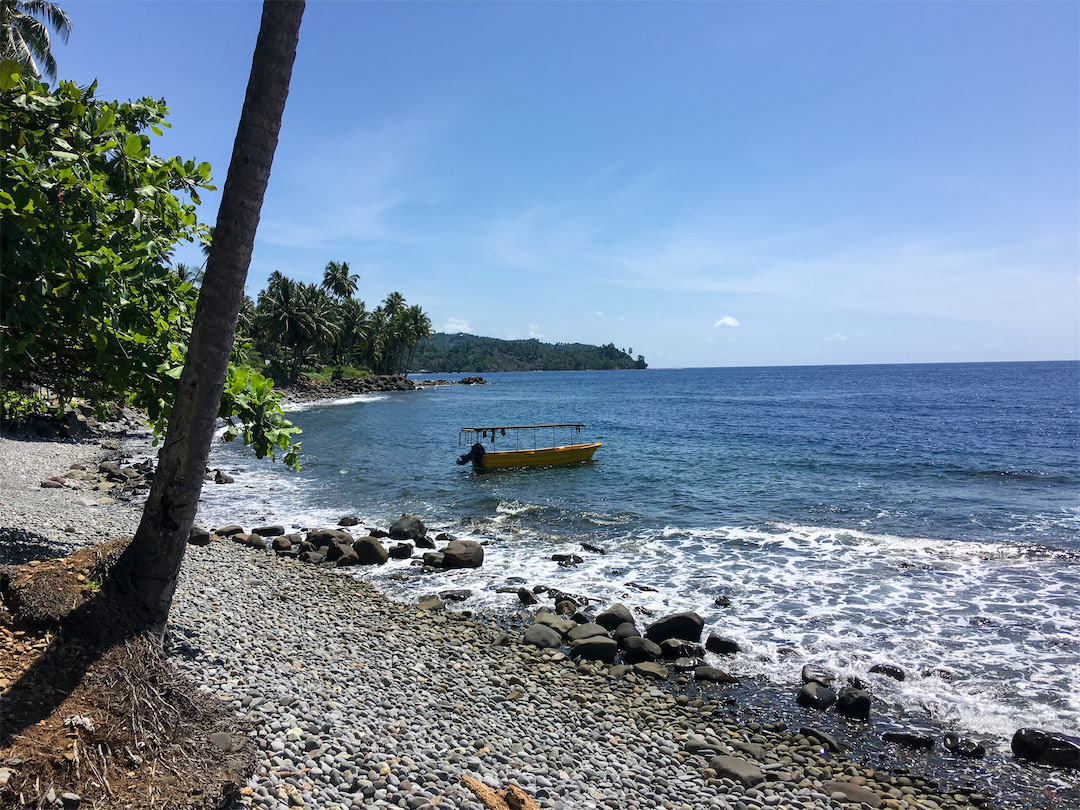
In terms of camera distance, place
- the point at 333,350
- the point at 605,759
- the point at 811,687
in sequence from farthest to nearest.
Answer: the point at 333,350 < the point at 811,687 < the point at 605,759

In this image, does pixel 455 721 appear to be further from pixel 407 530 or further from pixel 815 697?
pixel 407 530

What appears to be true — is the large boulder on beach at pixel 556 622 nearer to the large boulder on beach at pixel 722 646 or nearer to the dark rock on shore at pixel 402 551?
the large boulder on beach at pixel 722 646

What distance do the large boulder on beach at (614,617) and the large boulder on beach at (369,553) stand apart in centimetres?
601

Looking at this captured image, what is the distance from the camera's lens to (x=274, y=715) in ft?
20.3

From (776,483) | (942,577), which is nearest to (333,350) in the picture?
(776,483)

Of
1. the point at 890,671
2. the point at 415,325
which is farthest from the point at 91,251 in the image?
the point at 415,325

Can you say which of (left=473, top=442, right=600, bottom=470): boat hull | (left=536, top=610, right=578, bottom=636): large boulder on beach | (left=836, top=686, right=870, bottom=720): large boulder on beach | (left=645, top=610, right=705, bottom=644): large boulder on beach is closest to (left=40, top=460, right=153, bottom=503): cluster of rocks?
(left=473, top=442, right=600, bottom=470): boat hull

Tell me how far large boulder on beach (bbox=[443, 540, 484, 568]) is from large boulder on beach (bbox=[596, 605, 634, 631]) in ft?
14.0

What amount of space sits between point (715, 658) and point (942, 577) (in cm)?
777

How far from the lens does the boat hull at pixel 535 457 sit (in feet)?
93.1

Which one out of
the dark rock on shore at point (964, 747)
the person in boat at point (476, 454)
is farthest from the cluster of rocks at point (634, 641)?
the person in boat at point (476, 454)

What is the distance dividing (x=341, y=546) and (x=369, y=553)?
29.4 inches

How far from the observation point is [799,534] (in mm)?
17984

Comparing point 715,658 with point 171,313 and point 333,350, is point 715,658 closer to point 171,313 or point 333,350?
point 171,313
